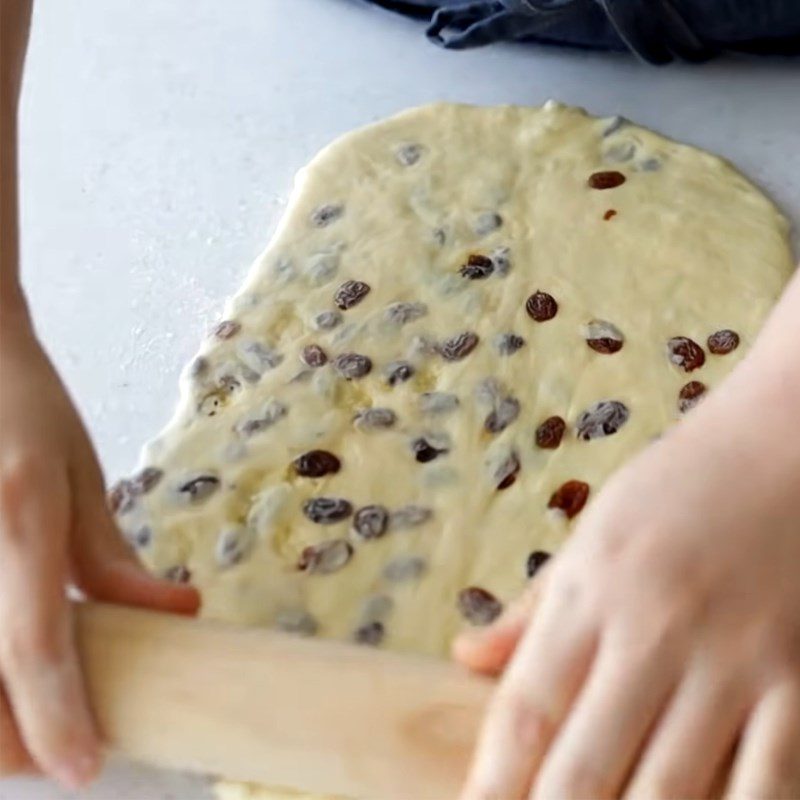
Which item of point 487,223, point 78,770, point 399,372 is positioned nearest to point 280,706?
point 78,770

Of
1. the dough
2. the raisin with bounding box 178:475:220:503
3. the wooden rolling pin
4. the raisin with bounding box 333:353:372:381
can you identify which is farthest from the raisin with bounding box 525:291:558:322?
the wooden rolling pin

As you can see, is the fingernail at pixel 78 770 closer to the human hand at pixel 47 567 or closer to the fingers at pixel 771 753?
the human hand at pixel 47 567

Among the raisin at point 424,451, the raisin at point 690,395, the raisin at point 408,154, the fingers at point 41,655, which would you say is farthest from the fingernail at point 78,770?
the raisin at point 408,154

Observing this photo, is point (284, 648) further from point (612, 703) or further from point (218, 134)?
point (218, 134)

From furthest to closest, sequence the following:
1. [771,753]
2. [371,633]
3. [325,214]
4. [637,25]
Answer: [637,25] < [325,214] < [371,633] < [771,753]

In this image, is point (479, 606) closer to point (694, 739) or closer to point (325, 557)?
point (325, 557)
